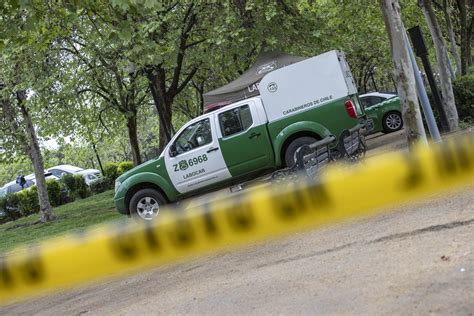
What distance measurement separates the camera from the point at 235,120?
11453 mm

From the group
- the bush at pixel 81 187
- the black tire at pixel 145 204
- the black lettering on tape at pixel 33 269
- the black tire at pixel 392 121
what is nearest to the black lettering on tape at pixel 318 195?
the black lettering on tape at pixel 33 269

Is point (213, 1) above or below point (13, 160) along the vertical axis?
above

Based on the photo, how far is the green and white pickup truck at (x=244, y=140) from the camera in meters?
11.2

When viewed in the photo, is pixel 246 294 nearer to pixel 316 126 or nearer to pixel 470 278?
pixel 470 278

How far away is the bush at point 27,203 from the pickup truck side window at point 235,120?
52.5 feet

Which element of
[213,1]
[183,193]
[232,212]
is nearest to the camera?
[232,212]

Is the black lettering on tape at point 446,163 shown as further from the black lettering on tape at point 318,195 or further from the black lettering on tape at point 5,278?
the black lettering on tape at point 5,278

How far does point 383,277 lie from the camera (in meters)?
4.66

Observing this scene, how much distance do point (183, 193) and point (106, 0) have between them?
13.8ft

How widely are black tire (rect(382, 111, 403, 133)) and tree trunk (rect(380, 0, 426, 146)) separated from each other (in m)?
8.82

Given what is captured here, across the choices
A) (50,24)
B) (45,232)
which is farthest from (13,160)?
(50,24)

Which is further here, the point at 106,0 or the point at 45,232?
the point at 45,232

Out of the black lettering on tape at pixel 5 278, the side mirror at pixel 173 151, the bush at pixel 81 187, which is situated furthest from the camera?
the bush at pixel 81 187

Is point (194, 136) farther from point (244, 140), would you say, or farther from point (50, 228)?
point (50, 228)
